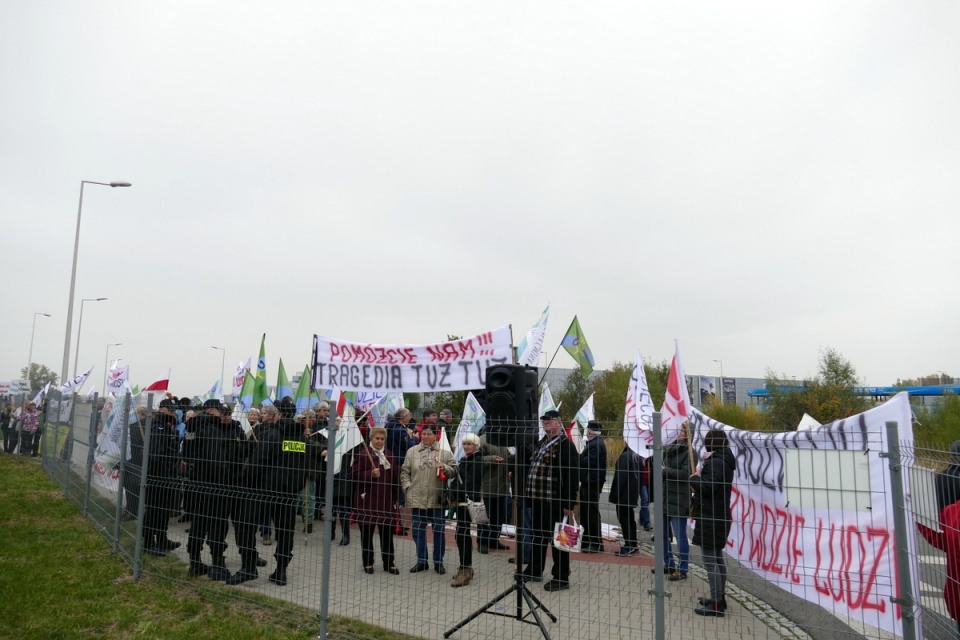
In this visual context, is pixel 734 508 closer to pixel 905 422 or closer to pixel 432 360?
pixel 905 422

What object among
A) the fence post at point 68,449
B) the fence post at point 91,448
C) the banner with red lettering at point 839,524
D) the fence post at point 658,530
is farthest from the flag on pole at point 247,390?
the banner with red lettering at point 839,524

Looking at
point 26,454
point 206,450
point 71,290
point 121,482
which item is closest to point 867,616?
point 206,450

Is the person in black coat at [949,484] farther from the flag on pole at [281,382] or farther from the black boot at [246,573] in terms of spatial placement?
the flag on pole at [281,382]

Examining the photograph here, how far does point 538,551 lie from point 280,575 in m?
2.92

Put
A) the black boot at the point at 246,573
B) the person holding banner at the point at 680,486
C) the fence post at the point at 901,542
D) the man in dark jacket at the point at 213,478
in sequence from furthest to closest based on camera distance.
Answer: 1. the black boot at the point at 246,573
2. the man in dark jacket at the point at 213,478
3. the person holding banner at the point at 680,486
4. the fence post at the point at 901,542

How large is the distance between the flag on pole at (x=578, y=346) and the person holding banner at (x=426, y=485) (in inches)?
224

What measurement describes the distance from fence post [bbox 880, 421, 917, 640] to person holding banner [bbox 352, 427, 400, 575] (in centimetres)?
473

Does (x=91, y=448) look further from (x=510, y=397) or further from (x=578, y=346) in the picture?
(x=578, y=346)

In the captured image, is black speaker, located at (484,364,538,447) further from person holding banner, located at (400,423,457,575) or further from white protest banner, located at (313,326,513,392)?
person holding banner, located at (400,423,457,575)

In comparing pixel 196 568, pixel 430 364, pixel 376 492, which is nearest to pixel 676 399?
pixel 430 364

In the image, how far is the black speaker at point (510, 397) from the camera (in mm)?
5703

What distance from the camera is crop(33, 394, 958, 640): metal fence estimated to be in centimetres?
400

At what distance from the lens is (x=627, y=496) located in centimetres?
758

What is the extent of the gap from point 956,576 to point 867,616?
605mm
